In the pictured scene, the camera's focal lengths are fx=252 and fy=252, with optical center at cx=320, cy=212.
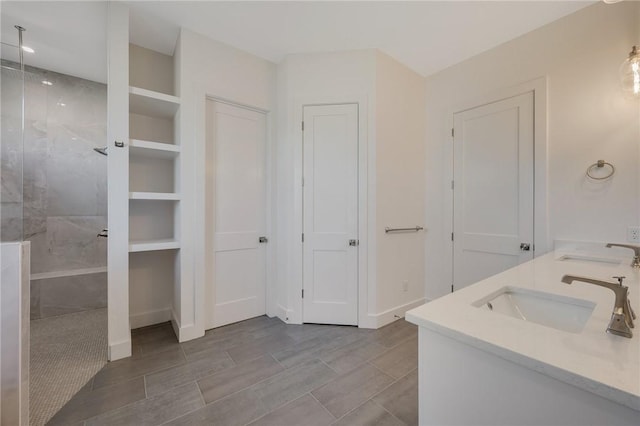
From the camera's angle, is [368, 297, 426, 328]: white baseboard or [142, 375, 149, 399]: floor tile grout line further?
[368, 297, 426, 328]: white baseboard

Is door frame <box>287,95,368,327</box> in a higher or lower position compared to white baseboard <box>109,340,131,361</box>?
higher

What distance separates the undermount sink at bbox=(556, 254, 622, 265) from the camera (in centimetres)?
162

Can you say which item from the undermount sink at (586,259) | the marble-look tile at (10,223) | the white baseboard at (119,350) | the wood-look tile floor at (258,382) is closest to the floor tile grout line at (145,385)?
the wood-look tile floor at (258,382)

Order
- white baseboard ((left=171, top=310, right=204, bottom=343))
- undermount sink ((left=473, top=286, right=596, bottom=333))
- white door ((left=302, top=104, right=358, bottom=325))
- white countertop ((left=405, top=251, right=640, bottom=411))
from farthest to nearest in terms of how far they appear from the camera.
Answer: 1. white door ((left=302, top=104, right=358, bottom=325))
2. white baseboard ((left=171, top=310, right=204, bottom=343))
3. undermount sink ((left=473, top=286, right=596, bottom=333))
4. white countertop ((left=405, top=251, right=640, bottom=411))

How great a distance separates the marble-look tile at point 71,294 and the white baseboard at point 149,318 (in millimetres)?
857

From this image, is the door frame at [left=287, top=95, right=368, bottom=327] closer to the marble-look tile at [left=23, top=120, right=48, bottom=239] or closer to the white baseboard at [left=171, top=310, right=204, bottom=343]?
the white baseboard at [left=171, top=310, right=204, bottom=343]

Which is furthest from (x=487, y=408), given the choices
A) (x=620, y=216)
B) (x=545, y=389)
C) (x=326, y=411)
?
(x=620, y=216)

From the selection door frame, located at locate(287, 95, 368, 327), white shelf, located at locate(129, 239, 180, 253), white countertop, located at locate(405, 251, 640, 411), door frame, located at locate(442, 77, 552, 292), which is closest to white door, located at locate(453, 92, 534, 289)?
door frame, located at locate(442, 77, 552, 292)

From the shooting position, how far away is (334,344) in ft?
7.23

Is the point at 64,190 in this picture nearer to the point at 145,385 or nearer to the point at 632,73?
the point at 145,385

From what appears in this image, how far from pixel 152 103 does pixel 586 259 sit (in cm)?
362

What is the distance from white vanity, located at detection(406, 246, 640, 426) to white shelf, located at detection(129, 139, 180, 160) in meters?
2.31

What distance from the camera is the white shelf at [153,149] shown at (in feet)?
6.83

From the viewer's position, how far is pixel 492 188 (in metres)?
2.49
